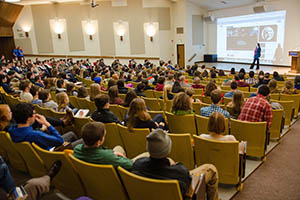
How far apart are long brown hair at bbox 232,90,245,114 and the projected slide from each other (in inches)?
418

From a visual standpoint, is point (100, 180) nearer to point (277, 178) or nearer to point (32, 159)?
point (32, 159)

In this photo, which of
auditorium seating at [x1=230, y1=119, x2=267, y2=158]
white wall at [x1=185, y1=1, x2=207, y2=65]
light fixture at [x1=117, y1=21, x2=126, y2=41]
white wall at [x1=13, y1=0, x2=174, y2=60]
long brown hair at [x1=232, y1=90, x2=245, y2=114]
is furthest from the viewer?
light fixture at [x1=117, y1=21, x2=126, y2=41]

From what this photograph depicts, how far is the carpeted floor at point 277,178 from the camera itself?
2668mm

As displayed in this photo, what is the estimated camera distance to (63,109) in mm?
4082

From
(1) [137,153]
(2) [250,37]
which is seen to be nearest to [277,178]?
(1) [137,153]

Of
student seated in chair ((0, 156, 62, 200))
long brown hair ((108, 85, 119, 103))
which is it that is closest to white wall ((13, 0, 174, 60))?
long brown hair ((108, 85, 119, 103))

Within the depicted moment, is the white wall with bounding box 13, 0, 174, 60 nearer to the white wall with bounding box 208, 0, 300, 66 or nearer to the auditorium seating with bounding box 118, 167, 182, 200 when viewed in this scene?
the white wall with bounding box 208, 0, 300, 66

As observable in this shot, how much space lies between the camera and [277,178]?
2.99 metres

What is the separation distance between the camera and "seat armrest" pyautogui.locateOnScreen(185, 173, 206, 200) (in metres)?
1.94

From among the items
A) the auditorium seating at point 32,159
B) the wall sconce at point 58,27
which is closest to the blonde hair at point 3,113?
the auditorium seating at point 32,159

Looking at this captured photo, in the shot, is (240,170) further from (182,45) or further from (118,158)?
(182,45)

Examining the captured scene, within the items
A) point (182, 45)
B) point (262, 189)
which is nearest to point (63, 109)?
point (262, 189)

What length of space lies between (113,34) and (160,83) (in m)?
11.4

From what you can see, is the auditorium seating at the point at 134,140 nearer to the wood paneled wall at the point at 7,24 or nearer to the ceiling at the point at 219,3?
the ceiling at the point at 219,3
